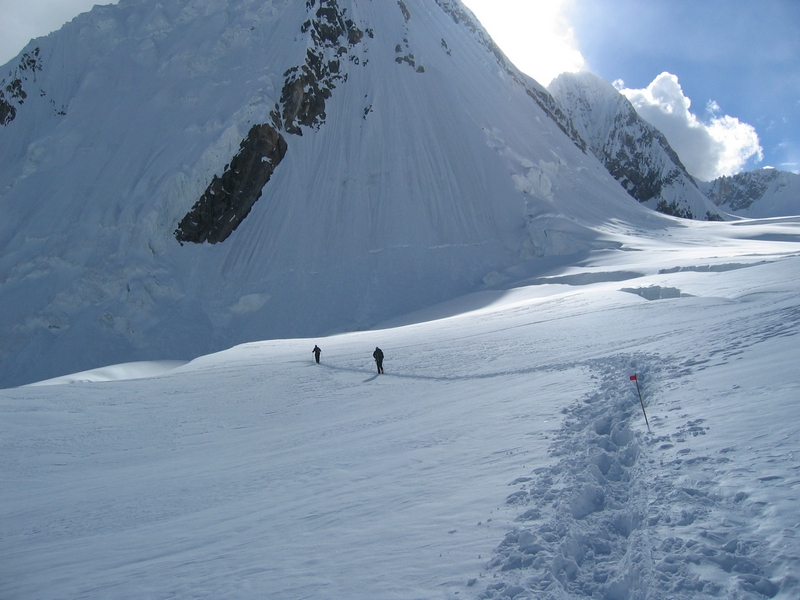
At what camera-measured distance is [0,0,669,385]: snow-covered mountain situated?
120ft

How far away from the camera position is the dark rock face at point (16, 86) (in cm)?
5122

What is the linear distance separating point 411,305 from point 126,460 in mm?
27375

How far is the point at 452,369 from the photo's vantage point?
13.2 metres

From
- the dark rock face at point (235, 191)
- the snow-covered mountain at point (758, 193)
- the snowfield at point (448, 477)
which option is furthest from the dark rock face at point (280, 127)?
the snow-covered mountain at point (758, 193)

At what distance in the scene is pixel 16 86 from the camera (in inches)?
2040

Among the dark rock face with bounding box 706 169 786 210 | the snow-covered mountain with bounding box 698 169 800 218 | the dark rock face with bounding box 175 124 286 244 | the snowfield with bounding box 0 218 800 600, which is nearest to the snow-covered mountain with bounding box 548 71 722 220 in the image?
the dark rock face with bounding box 175 124 286 244

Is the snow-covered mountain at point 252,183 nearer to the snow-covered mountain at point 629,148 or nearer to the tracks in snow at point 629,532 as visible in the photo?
the tracks in snow at point 629,532

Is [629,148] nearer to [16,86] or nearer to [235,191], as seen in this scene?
[235,191]

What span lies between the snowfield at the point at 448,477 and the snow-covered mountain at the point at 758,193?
20322cm

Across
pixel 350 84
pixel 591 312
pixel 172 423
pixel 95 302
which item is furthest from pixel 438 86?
pixel 172 423

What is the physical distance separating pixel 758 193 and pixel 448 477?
735 ft

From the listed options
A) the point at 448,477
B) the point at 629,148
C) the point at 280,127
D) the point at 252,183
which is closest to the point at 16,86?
the point at 280,127

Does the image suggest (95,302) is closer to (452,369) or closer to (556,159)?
(452,369)

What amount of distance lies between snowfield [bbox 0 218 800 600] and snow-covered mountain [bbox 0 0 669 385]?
2322 centimetres
